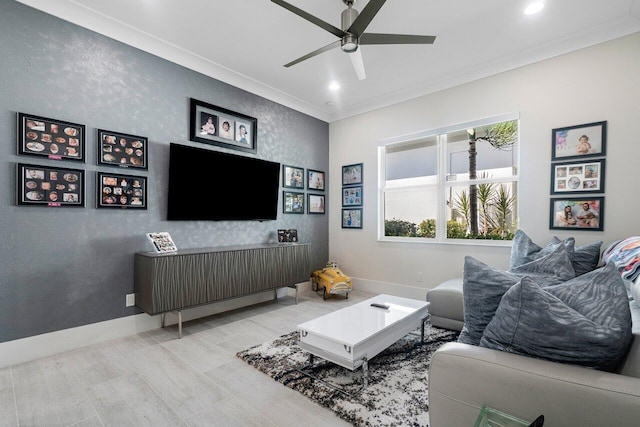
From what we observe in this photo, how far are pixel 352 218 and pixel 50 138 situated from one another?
12.5 feet

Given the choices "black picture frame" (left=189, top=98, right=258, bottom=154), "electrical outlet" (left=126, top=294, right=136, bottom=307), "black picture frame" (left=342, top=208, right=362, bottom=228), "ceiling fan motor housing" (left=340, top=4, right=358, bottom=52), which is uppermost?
"ceiling fan motor housing" (left=340, top=4, right=358, bottom=52)

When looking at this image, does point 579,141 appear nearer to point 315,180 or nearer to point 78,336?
point 315,180

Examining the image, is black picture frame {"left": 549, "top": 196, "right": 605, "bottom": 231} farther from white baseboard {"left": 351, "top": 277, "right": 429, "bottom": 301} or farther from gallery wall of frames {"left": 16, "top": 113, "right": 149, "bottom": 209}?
gallery wall of frames {"left": 16, "top": 113, "right": 149, "bottom": 209}

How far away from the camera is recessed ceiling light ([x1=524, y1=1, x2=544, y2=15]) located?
2527 millimetres

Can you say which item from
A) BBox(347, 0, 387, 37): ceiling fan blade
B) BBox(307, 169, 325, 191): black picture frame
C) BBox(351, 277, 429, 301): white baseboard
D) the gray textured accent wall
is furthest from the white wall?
the gray textured accent wall

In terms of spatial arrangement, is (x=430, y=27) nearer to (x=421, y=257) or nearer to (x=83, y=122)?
(x=421, y=257)

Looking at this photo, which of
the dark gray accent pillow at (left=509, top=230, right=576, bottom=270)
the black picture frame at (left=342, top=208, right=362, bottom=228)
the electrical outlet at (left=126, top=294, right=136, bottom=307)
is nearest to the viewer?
the dark gray accent pillow at (left=509, top=230, right=576, bottom=270)

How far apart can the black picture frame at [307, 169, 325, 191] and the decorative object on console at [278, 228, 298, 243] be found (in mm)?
873

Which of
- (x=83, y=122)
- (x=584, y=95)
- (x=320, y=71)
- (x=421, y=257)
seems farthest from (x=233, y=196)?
(x=584, y=95)

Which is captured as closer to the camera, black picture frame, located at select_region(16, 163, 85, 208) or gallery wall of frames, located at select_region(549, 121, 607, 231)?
black picture frame, located at select_region(16, 163, 85, 208)

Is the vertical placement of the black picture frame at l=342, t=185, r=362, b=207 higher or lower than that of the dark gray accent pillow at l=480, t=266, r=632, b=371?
higher

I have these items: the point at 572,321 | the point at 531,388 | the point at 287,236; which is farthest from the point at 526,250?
the point at 287,236

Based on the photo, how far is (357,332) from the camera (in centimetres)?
206

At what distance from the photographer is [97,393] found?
1.94m
